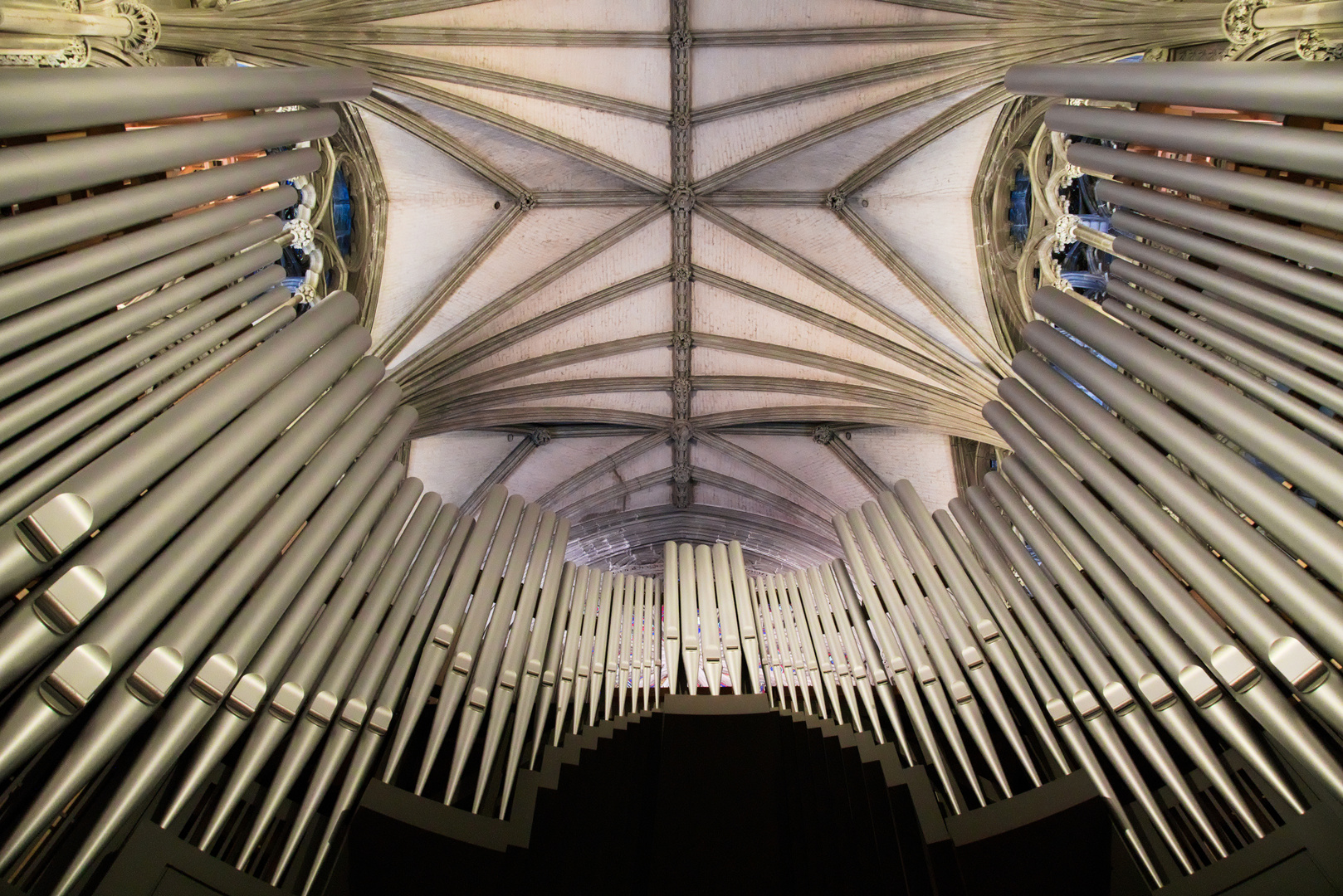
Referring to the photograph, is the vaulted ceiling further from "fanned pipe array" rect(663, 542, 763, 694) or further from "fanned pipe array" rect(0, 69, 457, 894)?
"fanned pipe array" rect(663, 542, 763, 694)

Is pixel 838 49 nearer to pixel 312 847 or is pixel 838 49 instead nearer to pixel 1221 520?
pixel 1221 520

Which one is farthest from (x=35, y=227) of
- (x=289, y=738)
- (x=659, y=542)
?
(x=659, y=542)

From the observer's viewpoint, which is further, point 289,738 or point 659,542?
point 659,542

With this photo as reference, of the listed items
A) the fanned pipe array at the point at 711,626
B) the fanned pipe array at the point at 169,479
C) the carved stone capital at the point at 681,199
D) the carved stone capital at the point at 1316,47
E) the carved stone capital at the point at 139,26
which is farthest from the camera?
the carved stone capital at the point at 681,199

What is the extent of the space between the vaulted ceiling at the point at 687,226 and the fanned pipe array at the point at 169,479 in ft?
13.3

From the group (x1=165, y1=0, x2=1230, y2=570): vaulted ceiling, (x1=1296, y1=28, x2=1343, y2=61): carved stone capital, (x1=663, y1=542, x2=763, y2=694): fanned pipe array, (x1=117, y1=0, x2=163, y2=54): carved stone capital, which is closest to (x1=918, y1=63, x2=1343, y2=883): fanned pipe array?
(x1=1296, y1=28, x2=1343, y2=61): carved stone capital

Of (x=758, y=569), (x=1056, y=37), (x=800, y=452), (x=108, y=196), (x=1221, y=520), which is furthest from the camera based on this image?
(x=758, y=569)

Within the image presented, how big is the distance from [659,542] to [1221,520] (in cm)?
1281

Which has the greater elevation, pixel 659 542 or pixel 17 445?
pixel 659 542

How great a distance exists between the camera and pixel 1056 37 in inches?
363

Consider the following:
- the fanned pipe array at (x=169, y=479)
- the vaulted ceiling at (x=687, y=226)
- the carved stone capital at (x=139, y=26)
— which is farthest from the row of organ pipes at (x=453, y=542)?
the vaulted ceiling at (x=687, y=226)

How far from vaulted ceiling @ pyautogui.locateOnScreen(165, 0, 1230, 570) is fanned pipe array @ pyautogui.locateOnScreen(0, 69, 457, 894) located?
4.04m

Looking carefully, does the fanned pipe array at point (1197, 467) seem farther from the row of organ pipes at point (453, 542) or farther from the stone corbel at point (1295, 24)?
the stone corbel at point (1295, 24)

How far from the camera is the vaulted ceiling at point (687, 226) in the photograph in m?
10.9
